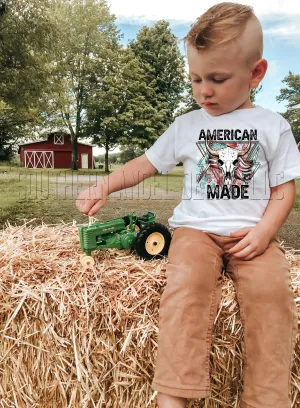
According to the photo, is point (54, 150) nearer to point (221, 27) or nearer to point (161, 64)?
point (161, 64)

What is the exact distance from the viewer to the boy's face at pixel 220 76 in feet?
4.58

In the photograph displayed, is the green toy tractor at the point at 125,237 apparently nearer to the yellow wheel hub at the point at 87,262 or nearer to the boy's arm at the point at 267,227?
the yellow wheel hub at the point at 87,262

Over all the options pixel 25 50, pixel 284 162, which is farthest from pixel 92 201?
pixel 25 50

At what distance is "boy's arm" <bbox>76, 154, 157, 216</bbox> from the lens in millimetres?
1584

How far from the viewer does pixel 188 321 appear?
48.9 inches

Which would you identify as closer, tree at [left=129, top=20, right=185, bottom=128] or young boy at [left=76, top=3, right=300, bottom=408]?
young boy at [left=76, top=3, right=300, bottom=408]


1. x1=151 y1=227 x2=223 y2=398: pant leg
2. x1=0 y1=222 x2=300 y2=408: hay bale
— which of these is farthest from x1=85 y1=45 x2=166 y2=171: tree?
x1=151 y1=227 x2=223 y2=398: pant leg

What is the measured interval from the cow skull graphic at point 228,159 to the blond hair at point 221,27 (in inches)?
14.0

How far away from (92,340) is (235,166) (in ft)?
2.68

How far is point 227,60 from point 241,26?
0.13m

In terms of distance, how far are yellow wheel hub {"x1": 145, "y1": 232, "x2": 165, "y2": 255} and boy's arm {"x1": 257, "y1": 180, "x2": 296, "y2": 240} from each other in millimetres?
434

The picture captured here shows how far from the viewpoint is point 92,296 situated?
1.44 meters

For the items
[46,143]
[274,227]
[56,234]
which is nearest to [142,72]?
[46,143]

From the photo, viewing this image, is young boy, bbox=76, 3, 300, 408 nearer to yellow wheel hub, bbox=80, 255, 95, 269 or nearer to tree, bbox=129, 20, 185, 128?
yellow wheel hub, bbox=80, 255, 95, 269
